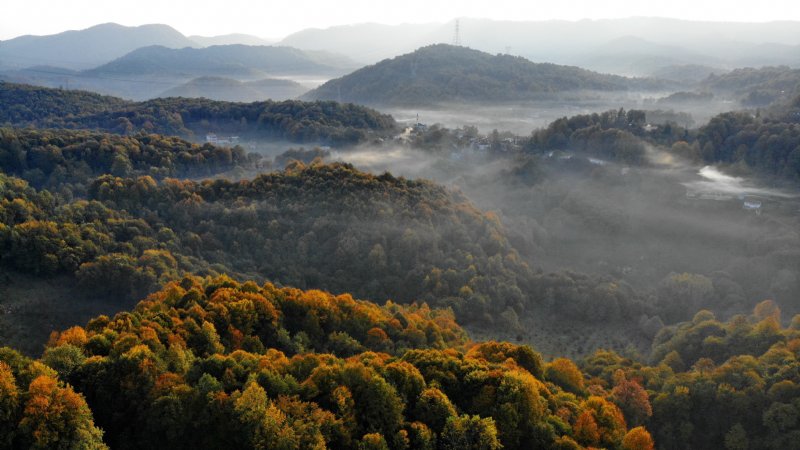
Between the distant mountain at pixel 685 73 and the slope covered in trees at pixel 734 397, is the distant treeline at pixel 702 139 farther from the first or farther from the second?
the distant mountain at pixel 685 73

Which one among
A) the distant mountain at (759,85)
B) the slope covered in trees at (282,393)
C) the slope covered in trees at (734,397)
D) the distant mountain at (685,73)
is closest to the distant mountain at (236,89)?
the distant mountain at (685,73)

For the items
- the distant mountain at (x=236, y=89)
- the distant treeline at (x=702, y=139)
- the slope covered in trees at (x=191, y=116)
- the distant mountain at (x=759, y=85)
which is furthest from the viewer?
the distant mountain at (x=236, y=89)

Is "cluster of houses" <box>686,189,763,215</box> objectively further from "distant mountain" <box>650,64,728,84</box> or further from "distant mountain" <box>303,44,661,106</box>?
"distant mountain" <box>650,64,728,84</box>


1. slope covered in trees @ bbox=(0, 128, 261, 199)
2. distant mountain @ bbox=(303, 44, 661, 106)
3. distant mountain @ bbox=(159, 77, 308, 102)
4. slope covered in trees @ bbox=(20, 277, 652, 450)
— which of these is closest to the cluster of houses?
slope covered in trees @ bbox=(20, 277, 652, 450)

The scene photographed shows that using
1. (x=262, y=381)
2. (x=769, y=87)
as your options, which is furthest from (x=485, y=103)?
(x=262, y=381)

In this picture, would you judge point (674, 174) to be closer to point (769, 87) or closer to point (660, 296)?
point (660, 296)

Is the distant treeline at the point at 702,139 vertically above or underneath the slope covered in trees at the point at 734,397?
above

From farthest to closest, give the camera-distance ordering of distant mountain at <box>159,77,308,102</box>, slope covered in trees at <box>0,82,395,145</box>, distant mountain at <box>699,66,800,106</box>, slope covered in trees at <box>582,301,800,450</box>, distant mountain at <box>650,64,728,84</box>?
distant mountain at <box>650,64,728,84</box>, distant mountain at <box>159,77,308,102</box>, distant mountain at <box>699,66,800,106</box>, slope covered in trees at <box>0,82,395,145</box>, slope covered in trees at <box>582,301,800,450</box>
